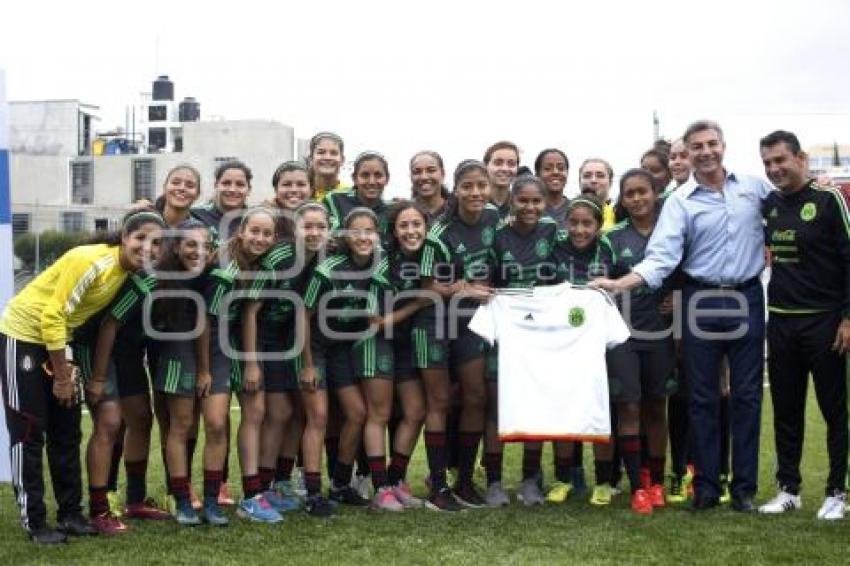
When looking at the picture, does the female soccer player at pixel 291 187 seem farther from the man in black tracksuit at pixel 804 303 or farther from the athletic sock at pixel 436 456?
the man in black tracksuit at pixel 804 303

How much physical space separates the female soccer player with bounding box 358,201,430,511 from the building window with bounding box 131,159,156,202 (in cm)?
3993

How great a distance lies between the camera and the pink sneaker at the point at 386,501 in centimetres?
584

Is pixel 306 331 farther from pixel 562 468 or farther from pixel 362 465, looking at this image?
pixel 562 468

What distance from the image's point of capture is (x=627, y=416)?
19.5 feet

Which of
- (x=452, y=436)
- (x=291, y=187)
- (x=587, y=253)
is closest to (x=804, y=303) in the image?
(x=587, y=253)

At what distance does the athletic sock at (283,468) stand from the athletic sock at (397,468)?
61 centimetres

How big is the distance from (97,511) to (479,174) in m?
2.81

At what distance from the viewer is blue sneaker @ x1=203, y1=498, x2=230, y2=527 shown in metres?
5.40

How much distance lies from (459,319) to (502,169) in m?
1.32

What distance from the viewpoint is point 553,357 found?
5.85m

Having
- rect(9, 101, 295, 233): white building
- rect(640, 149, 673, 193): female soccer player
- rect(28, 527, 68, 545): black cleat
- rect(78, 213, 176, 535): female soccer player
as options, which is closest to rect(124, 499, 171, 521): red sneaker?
rect(78, 213, 176, 535): female soccer player

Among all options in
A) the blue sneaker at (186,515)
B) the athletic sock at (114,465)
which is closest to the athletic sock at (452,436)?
the blue sneaker at (186,515)

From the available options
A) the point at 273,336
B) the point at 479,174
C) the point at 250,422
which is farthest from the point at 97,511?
the point at 479,174

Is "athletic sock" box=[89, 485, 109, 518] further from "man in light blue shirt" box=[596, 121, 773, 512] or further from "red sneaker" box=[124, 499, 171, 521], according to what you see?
"man in light blue shirt" box=[596, 121, 773, 512]
